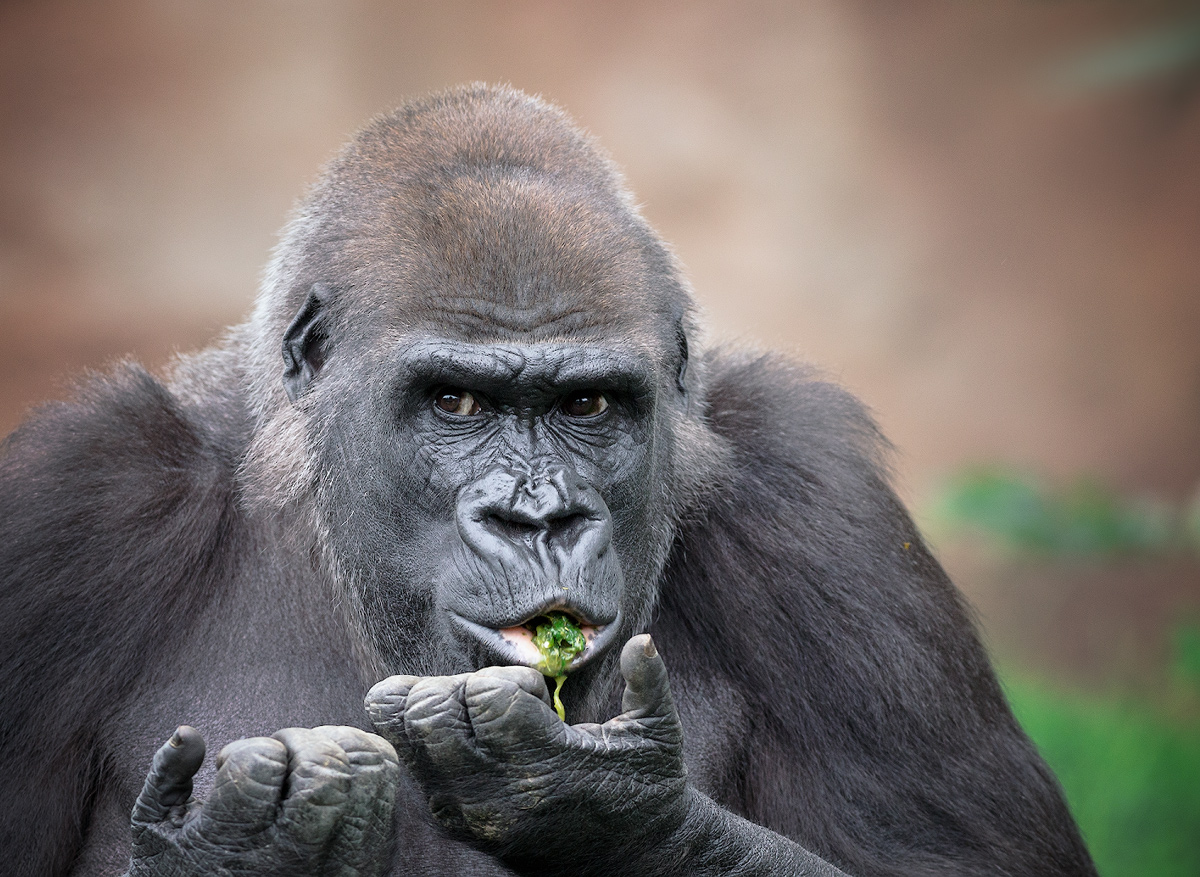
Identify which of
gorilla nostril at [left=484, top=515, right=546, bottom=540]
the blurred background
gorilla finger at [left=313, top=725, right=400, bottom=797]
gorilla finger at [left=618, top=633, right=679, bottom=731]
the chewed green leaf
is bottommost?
gorilla finger at [left=313, top=725, right=400, bottom=797]

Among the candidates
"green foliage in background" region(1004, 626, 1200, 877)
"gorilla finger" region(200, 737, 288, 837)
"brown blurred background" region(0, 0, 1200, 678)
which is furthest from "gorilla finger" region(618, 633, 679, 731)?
"brown blurred background" region(0, 0, 1200, 678)

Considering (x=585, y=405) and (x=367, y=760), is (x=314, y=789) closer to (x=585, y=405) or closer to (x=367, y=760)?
(x=367, y=760)

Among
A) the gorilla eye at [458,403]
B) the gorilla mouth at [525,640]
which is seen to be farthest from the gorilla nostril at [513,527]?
the gorilla eye at [458,403]

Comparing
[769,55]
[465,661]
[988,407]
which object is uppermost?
[769,55]

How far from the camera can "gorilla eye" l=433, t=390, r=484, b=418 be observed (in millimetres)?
3217

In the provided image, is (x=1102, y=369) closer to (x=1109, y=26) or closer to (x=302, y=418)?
(x=1109, y=26)

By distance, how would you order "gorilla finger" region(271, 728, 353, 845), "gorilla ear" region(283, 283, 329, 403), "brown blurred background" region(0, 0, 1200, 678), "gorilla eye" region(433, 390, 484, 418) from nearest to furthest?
"gorilla finger" region(271, 728, 353, 845)
"gorilla eye" region(433, 390, 484, 418)
"gorilla ear" region(283, 283, 329, 403)
"brown blurred background" region(0, 0, 1200, 678)

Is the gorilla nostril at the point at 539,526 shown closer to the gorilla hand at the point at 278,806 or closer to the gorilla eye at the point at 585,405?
the gorilla eye at the point at 585,405

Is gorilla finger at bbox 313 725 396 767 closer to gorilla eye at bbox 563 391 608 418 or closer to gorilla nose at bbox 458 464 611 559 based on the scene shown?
gorilla nose at bbox 458 464 611 559

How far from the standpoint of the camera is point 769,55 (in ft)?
32.6

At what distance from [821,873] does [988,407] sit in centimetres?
717

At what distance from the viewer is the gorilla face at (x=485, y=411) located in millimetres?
2945

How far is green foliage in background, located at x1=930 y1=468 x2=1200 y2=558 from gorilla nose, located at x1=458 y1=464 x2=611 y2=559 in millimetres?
6891

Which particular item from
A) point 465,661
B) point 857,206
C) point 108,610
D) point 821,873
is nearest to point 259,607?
point 108,610
